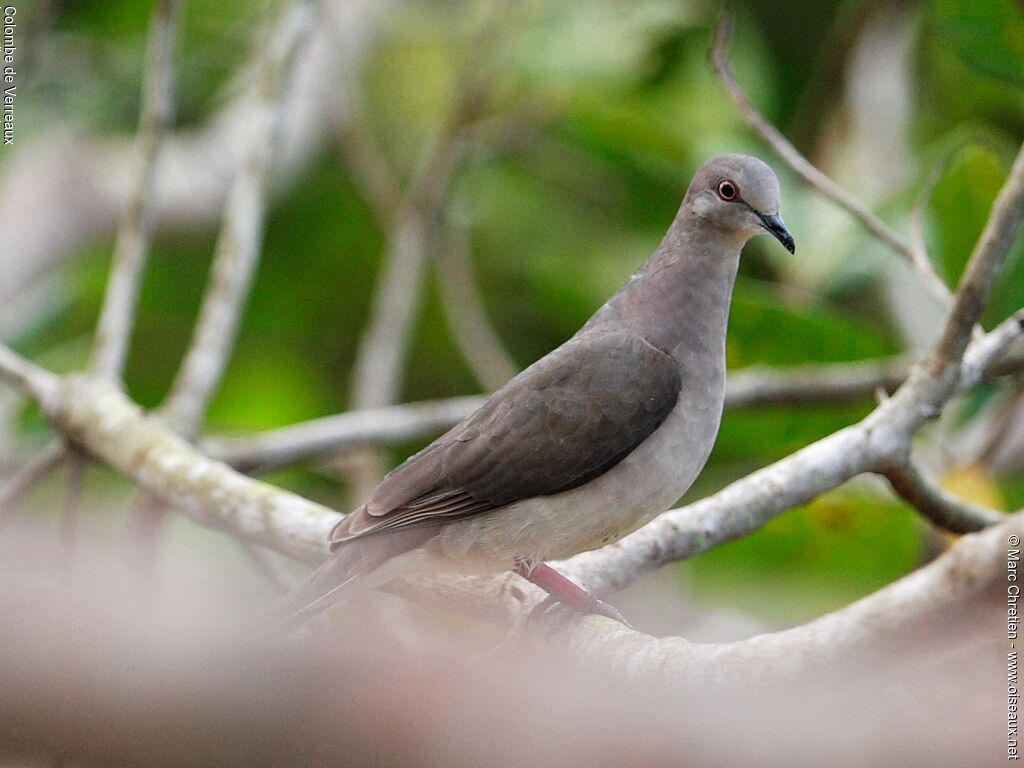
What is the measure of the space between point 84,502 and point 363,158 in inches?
82.5

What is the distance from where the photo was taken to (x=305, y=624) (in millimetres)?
2746

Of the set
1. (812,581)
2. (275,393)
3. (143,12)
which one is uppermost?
(143,12)

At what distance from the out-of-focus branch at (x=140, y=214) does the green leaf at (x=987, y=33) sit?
8.70 ft

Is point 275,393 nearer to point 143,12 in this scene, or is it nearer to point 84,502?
point 84,502

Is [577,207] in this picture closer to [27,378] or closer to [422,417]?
[422,417]

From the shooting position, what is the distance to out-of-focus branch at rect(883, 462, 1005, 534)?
10.4 feet

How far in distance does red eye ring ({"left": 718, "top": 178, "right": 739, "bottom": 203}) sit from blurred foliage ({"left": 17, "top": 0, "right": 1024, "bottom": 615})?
52.2 inches

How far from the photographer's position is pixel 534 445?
2.94 meters

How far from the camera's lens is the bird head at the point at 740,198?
3020mm

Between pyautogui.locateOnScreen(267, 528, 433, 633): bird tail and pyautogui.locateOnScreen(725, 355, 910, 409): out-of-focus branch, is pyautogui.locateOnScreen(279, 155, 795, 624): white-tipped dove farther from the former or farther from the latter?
pyautogui.locateOnScreen(725, 355, 910, 409): out-of-focus branch

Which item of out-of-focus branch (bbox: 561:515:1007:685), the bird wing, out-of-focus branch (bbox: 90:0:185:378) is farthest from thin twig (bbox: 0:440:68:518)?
out-of-focus branch (bbox: 561:515:1007:685)

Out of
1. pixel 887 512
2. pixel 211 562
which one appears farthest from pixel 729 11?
pixel 211 562

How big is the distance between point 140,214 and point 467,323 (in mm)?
1867

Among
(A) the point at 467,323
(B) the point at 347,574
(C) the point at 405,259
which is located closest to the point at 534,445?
(B) the point at 347,574
